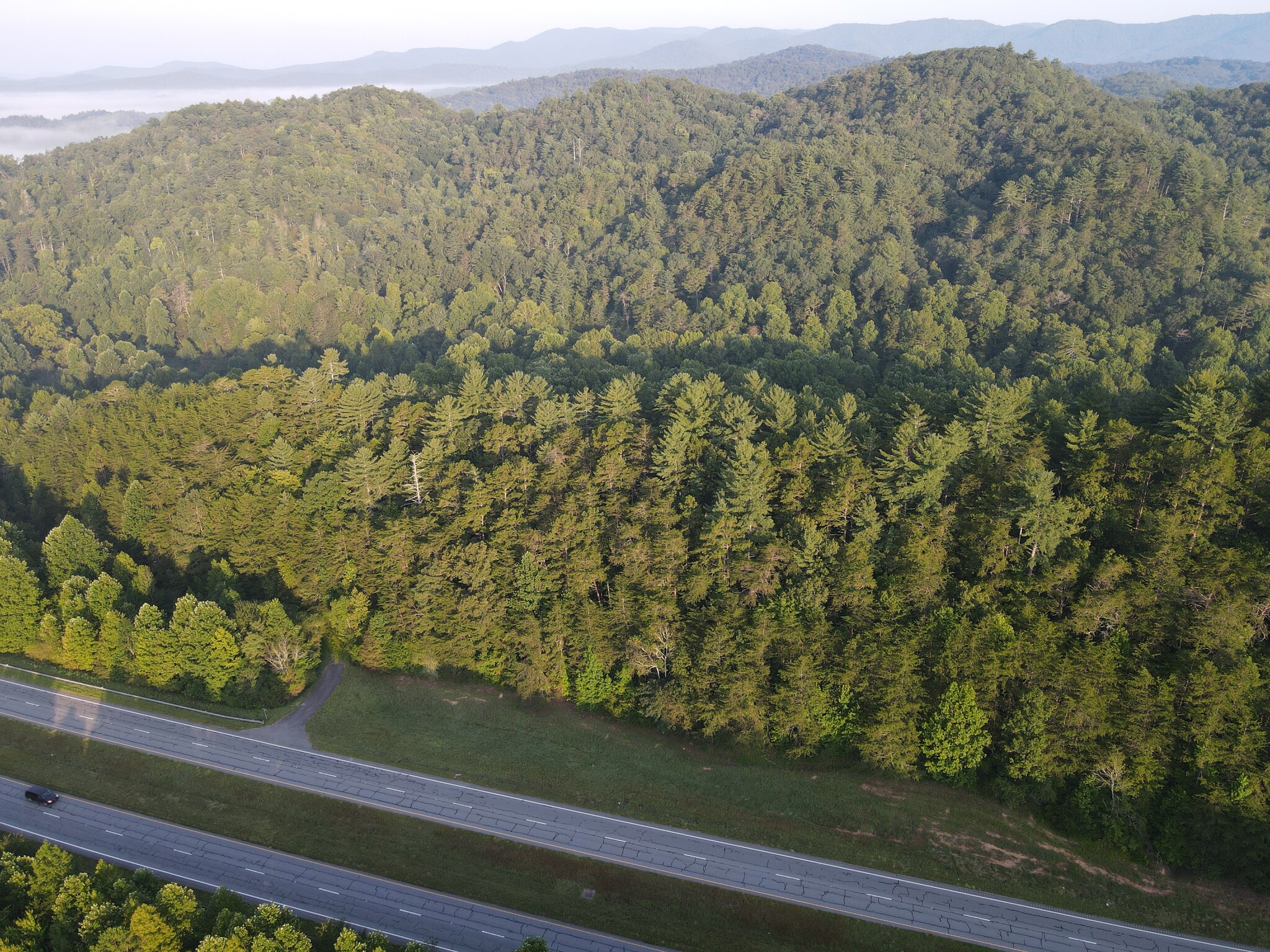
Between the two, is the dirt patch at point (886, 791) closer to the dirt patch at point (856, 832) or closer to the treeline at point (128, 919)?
the dirt patch at point (856, 832)

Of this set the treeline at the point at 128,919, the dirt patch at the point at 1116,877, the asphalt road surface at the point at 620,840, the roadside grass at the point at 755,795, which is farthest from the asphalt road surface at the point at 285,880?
the dirt patch at the point at 1116,877

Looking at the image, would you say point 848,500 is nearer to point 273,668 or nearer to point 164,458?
point 273,668

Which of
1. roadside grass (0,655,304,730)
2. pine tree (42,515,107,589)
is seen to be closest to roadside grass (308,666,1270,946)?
roadside grass (0,655,304,730)

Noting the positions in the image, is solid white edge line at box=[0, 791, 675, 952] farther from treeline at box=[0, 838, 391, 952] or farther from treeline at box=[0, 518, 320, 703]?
treeline at box=[0, 518, 320, 703]

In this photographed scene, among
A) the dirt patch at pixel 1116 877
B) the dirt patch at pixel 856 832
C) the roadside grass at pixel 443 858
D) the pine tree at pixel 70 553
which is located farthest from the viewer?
the pine tree at pixel 70 553

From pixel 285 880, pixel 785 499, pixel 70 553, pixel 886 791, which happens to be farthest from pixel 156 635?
pixel 886 791
